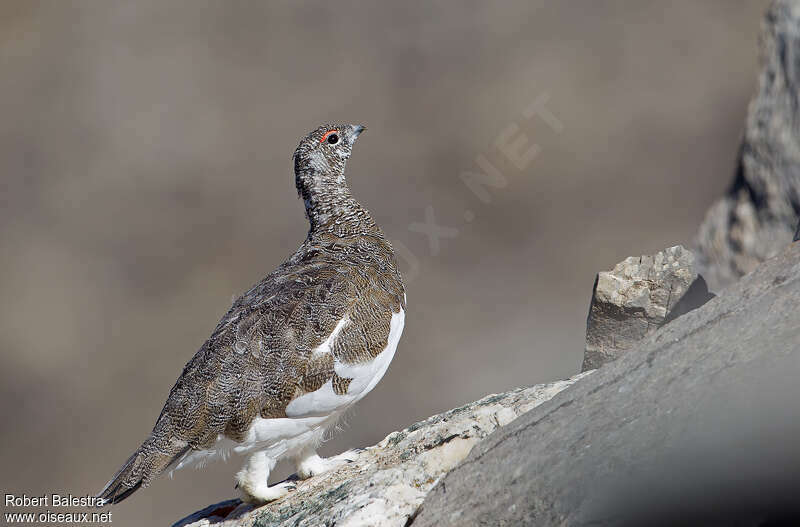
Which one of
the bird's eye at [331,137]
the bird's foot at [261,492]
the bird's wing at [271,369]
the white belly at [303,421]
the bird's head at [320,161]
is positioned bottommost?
the bird's foot at [261,492]

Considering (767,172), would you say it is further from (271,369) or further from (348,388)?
(271,369)

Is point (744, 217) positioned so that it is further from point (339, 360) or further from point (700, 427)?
point (700, 427)

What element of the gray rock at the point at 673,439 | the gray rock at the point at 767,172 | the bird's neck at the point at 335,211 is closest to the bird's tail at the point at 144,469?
the gray rock at the point at 673,439

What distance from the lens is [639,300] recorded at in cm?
491

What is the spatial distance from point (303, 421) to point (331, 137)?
2.21 meters

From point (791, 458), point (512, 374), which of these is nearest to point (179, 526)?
point (791, 458)

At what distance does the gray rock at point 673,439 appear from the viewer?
2318mm

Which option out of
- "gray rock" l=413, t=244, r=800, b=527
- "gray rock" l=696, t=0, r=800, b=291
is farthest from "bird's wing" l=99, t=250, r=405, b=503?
"gray rock" l=696, t=0, r=800, b=291

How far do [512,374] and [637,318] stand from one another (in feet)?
23.0

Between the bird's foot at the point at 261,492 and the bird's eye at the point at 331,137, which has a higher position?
the bird's eye at the point at 331,137

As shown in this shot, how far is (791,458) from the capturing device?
2.25 meters

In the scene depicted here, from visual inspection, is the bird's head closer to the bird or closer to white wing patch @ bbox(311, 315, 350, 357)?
the bird

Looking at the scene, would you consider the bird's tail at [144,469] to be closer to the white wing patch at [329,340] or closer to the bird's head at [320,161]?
the white wing patch at [329,340]

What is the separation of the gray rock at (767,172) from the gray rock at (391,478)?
373 cm
